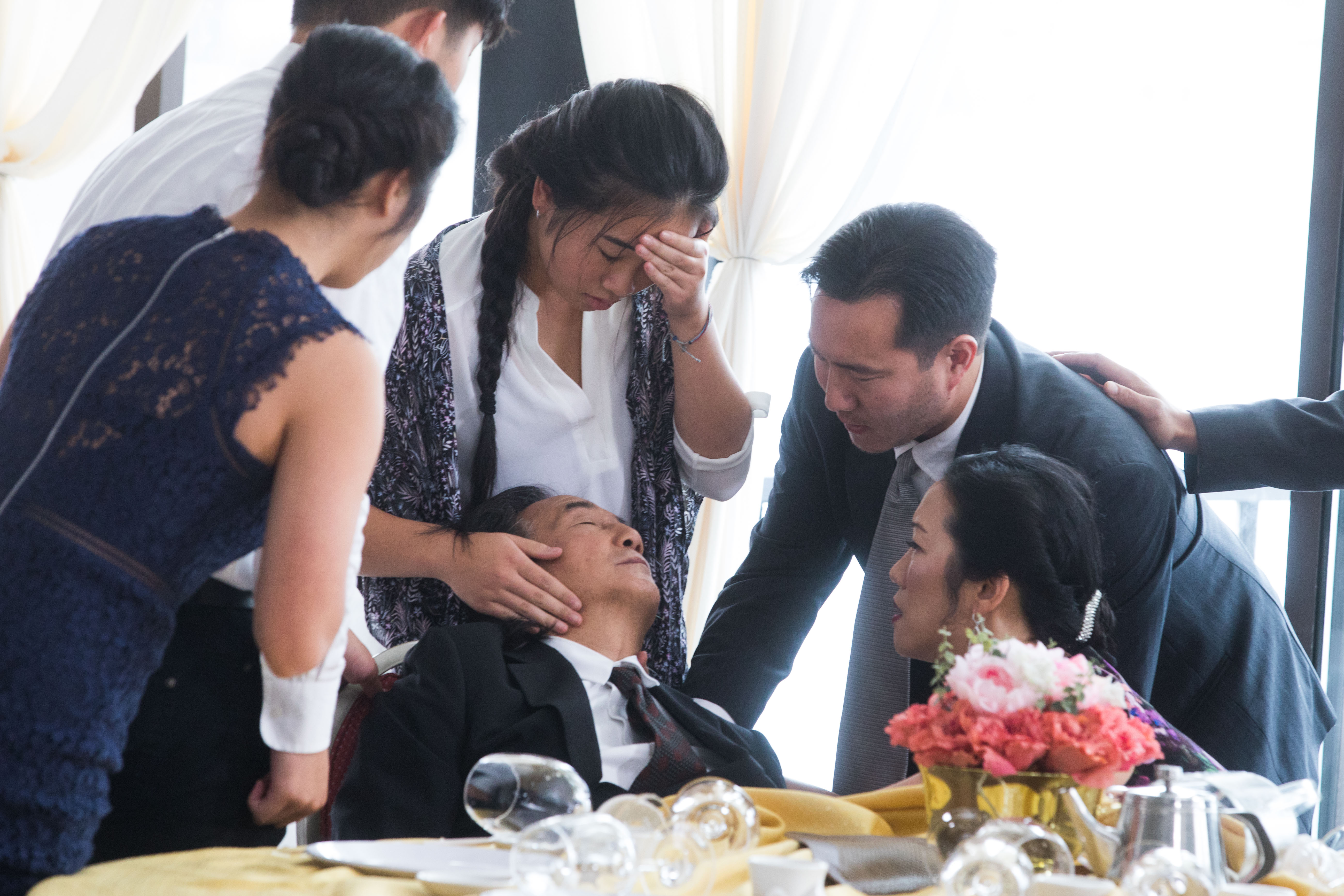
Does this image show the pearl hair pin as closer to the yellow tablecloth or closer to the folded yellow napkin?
the yellow tablecloth

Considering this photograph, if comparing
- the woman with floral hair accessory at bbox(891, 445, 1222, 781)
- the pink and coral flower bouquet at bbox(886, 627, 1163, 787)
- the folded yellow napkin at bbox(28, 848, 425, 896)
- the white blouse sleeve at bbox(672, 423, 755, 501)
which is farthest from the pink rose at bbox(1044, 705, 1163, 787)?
the white blouse sleeve at bbox(672, 423, 755, 501)

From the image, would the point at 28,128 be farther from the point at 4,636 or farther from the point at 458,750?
the point at 4,636

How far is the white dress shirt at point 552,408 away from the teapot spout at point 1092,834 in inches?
39.7

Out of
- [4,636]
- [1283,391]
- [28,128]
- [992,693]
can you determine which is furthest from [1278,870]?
[28,128]

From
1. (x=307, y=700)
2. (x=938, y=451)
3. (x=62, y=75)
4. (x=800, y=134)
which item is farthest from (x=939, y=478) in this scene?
(x=62, y=75)

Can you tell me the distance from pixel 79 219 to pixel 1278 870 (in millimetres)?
1495

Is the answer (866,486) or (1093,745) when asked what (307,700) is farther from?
(866,486)

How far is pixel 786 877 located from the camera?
921 millimetres

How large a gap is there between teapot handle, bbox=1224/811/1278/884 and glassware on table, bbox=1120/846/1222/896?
0.57ft

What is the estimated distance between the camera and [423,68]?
1.14m

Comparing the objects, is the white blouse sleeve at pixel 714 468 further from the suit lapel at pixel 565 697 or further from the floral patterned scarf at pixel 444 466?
the suit lapel at pixel 565 697

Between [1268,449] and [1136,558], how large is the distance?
1.63 ft

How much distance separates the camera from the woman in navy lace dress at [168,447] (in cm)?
98

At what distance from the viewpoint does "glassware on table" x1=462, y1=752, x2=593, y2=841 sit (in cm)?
103
